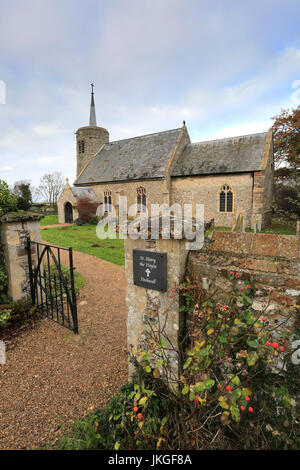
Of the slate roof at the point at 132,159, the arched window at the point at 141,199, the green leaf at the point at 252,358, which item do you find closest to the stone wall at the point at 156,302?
the green leaf at the point at 252,358

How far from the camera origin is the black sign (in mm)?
2516

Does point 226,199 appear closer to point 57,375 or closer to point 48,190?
point 57,375

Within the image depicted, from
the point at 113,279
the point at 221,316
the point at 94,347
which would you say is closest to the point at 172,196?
the point at 113,279

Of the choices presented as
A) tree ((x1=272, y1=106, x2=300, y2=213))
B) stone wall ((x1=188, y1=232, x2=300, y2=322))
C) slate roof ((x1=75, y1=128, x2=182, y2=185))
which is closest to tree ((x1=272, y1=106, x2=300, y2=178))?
tree ((x1=272, y1=106, x2=300, y2=213))

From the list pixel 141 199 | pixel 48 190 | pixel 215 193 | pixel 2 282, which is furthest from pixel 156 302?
pixel 48 190

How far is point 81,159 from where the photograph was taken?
98.1 feet

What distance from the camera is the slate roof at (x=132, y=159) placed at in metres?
21.8

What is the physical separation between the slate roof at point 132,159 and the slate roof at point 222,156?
6.52 ft

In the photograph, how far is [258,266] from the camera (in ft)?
7.09

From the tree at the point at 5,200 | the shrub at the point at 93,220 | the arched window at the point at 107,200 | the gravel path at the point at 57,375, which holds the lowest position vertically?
the gravel path at the point at 57,375

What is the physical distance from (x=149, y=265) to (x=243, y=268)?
1053 mm

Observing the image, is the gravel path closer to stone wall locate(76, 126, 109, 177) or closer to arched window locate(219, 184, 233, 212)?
arched window locate(219, 184, 233, 212)

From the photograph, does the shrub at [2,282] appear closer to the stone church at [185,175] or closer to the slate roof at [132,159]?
the stone church at [185,175]
